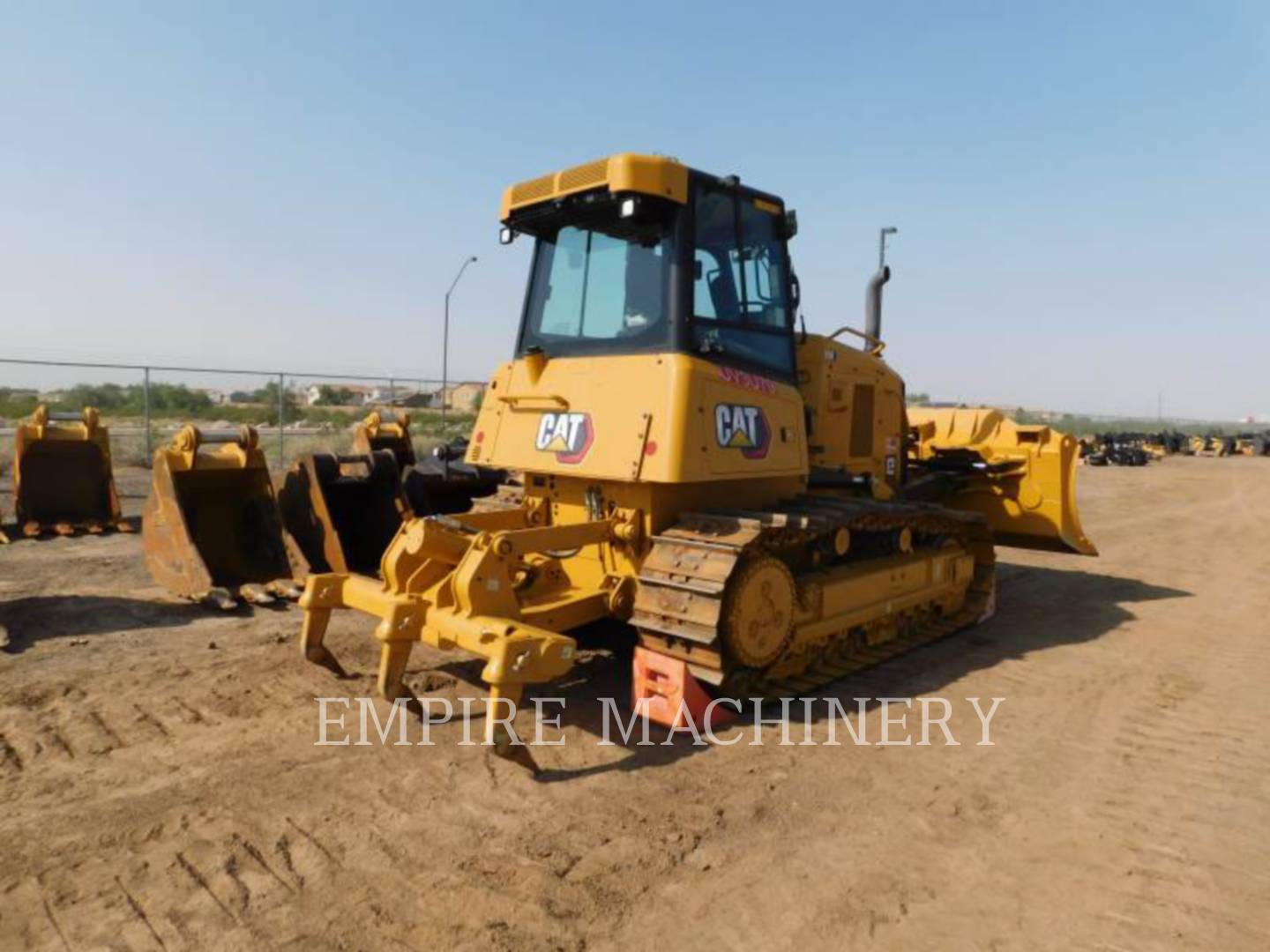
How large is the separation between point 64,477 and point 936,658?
9.97 metres

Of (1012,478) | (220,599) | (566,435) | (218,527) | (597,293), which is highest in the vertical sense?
(597,293)

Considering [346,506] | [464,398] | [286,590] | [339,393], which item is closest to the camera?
[286,590]

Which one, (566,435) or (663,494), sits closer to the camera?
(663,494)

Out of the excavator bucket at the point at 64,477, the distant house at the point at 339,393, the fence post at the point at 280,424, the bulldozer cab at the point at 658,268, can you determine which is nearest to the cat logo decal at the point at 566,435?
the bulldozer cab at the point at 658,268

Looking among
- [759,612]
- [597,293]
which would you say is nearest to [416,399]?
[597,293]

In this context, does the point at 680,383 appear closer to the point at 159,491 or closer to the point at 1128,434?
the point at 159,491

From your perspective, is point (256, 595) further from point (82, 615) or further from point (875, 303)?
point (875, 303)

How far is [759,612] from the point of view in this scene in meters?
4.71

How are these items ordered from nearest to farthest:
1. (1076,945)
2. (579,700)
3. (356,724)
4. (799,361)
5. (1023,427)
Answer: (1076,945)
(356,724)
(579,700)
(799,361)
(1023,427)

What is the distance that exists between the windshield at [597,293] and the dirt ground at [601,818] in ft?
7.07

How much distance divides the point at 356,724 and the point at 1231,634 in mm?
6991

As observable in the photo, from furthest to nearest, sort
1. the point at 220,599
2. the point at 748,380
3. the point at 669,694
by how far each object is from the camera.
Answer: the point at 220,599 < the point at 748,380 < the point at 669,694

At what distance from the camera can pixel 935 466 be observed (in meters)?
8.05

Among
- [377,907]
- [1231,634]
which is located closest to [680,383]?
[377,907]
